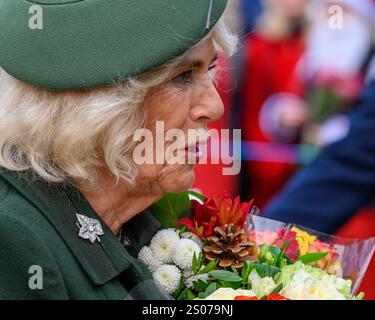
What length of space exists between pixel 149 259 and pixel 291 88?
3.06 m

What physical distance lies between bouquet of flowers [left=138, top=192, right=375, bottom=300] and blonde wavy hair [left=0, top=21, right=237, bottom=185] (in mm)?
240

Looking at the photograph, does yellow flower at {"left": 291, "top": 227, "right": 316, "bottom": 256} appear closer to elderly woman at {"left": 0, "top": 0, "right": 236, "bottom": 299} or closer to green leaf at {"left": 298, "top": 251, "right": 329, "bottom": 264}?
green leaf at {"left": 298, "top": 251, "right": 329, "bottom": 264}

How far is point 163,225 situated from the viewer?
219 centimetres

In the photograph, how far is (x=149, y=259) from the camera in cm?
204

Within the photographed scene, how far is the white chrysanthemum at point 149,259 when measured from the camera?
2031mm

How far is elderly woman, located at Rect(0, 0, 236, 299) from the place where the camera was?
5.98 feet

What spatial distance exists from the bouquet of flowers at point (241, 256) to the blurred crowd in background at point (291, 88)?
2333 mm

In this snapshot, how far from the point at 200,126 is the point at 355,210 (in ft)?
8.32

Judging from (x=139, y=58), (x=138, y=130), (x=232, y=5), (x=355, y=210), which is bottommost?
(x=355, y=210)

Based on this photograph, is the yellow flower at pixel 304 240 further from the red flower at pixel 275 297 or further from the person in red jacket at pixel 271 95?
the person in red jacket at pixel 271 95

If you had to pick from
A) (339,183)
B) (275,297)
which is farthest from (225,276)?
(339,183)

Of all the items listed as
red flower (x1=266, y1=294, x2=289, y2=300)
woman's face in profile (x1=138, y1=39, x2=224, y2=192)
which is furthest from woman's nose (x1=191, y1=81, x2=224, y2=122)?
red flower (x1=266, y1=294, x2=289, y2=300)
